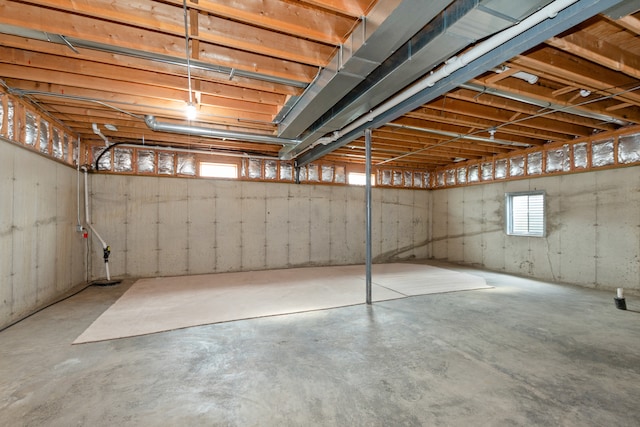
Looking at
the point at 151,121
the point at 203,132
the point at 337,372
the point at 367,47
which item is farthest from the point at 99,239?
the point at 367,47

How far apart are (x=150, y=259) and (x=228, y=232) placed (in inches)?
62.1

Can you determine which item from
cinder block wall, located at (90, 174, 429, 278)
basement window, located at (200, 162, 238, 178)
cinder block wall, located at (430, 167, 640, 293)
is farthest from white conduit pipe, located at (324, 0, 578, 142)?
cinder block wall, located at (430, 167, 640, 293)

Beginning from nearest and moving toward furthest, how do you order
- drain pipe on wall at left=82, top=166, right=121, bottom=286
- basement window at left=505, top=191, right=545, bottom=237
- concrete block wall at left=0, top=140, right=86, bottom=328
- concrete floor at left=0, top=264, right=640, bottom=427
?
concrete floor at left=0, top=264, right=640, bottom=427, concrete block wall at left=0, top=140, right=86, bottom=328, drain pipe on wall at left=82, top=166, right=121, bottom=286, basement window at left=505, top=191, right=545, bottom=237

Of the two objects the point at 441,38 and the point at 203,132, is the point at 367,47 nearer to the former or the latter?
the point at 441,38

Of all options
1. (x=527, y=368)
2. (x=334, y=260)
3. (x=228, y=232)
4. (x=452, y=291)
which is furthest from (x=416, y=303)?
(x=228, y=232)

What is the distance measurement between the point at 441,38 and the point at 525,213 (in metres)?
5.50

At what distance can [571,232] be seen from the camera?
17.0ft

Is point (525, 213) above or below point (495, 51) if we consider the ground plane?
below

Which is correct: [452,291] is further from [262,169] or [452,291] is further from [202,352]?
[262,169]

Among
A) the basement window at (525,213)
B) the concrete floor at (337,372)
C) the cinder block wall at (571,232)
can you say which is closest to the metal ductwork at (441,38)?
the concrete floor at (337,372)

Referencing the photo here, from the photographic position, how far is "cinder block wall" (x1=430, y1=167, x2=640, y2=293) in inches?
179

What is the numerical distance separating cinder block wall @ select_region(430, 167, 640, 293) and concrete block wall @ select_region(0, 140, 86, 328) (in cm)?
831

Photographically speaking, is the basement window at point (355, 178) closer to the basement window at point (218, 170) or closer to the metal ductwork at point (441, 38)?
the basement window at point (218, 170)

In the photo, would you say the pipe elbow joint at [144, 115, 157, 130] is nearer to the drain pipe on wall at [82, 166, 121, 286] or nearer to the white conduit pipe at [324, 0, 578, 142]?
the drain pipe on wall at [82, 166, 121, 286]
